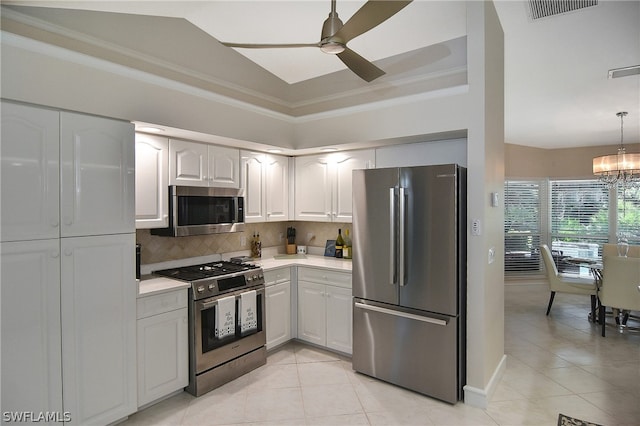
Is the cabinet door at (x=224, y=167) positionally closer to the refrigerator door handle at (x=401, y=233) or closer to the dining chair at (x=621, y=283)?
the refrigerator door handle at (x=401, y=233)

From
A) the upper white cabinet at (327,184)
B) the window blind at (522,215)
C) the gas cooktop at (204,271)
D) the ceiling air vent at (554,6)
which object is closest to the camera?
the ceiling air vent at (554,6)

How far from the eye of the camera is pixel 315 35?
10.3 ft

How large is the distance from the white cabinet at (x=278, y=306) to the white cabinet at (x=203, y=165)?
1.04 metres

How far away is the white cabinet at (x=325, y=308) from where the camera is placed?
3529 mm

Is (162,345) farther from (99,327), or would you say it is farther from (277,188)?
(277,188)

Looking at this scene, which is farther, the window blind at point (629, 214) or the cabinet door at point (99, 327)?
the window blind at point (629, 214)

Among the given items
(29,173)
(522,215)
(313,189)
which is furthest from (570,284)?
(29,173)

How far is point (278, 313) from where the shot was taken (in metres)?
3.73

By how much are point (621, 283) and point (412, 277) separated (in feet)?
9.89

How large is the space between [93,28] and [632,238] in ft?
26.9

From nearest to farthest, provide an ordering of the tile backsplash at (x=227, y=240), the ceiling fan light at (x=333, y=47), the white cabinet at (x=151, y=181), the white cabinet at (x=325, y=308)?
the ceiling fan light at (x=333, y=47) → the white cabinet at (x=151, y=181) → the tile backsplash at (x=227, y=240) → the white cabinet at (x=325, y=308)

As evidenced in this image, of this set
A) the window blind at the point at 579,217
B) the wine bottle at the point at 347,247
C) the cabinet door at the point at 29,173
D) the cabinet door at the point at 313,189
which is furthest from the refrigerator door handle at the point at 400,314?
the window blind at the point at 579,217

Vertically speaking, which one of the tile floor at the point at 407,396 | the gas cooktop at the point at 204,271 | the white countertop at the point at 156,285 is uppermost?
the gas cooktop at the point at 204,271

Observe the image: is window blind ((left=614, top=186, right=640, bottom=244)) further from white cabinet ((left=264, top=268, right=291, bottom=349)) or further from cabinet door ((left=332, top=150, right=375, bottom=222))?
white cabinet ((left=264, top=268, right=291, bottom=349))
